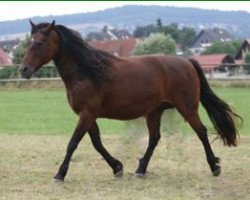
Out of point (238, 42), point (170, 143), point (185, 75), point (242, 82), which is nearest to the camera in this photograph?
point (185, 75)

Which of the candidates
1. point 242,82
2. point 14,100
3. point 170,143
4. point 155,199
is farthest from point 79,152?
point 242,82

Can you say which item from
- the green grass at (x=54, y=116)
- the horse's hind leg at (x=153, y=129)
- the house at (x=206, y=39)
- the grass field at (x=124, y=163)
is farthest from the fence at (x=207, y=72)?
the house at (x=206, y=39)

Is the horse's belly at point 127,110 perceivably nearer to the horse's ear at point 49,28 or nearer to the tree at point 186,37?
the horse's ear at point 49,28

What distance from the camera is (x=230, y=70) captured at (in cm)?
3278

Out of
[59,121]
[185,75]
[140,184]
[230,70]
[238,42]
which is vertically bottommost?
[238,42]

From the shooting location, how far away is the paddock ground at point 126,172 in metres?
6.80

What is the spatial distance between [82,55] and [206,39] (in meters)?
117

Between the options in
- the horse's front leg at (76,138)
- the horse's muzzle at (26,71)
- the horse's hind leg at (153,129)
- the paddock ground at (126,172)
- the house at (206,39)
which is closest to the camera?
the paddock ground at (126,172)

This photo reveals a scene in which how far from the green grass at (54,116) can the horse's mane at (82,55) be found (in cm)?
284

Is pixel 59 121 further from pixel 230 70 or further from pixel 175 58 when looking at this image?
pixel 230 70

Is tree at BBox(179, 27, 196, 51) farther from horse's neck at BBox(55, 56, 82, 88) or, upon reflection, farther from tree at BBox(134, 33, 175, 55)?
horse's neck at BBox(55, 56, 82, 88)

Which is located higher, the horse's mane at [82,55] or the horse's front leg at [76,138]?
the horse's mane at [82,55]

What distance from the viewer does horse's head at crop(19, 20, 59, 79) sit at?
7309 millimetres

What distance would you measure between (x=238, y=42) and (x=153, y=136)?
261 ft
